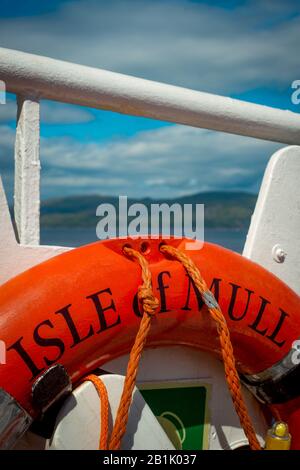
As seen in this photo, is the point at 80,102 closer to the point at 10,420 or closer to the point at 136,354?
the point at 136,354

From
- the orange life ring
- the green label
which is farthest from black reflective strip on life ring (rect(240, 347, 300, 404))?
the green label

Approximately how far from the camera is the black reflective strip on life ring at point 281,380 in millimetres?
1301

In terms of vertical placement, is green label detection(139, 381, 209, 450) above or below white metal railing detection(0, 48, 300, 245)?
below

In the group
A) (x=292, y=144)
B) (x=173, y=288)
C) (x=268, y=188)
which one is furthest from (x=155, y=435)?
(x=292, y=144)

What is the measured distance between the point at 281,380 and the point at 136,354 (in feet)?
1.42

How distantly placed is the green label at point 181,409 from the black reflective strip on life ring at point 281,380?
0.48 ft

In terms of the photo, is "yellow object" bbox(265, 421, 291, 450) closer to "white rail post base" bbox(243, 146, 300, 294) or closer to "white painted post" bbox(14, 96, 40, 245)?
"white rail post base" bbox(243, 146, 300, 294)

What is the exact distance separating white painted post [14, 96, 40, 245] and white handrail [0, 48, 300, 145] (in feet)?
0.15

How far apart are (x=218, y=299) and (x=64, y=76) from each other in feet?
2.15

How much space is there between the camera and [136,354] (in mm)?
1074

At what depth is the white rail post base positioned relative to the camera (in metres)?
1.59
